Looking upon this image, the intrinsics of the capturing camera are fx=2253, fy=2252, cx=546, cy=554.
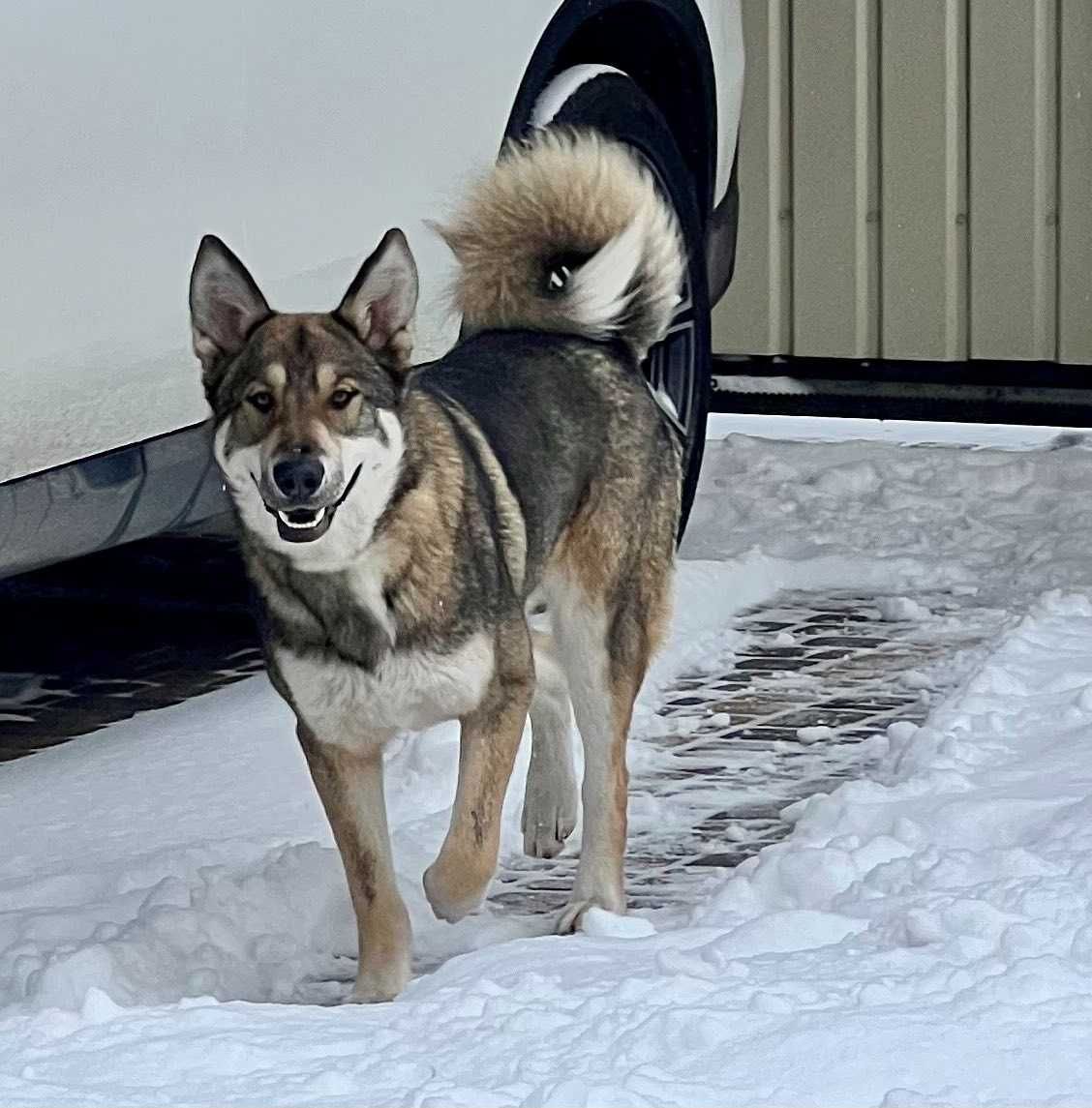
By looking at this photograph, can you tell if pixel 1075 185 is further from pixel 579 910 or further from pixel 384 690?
pixel 384 690

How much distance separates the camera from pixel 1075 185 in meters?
8.21

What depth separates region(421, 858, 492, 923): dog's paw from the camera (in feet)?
13.4

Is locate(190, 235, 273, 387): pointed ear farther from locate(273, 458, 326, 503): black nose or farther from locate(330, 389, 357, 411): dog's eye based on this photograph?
locate(273, 458, 326, 503): black nose

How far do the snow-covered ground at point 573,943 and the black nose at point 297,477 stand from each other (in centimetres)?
83

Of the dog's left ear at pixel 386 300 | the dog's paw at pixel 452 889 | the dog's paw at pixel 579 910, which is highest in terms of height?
the dog's left ear at pixel 386 300

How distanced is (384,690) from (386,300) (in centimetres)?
69

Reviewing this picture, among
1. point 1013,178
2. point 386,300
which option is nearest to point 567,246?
point 386,300

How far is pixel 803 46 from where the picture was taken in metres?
8.48

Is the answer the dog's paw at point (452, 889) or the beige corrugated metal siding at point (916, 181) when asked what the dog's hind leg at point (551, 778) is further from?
the beige corrugated metal siding at point (916, 181)

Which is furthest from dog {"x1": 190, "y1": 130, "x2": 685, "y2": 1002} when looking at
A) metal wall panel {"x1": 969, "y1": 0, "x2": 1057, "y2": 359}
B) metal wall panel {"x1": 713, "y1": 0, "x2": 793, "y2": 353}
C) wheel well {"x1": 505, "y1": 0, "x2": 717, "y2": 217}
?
metal wall panel {"x1": 713, "y1": 0, "x2": 793, "y2": 353}

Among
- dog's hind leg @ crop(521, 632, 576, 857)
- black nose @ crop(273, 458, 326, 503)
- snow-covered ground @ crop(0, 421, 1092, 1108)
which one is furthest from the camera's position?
dog's hind leg @ crop(521, 632, 576, 857)

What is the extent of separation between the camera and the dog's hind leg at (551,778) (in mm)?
4855

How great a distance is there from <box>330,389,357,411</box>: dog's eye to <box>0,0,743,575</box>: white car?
0.65 meters

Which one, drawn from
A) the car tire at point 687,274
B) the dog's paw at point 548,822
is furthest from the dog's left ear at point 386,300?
the car tire at point 687,274
